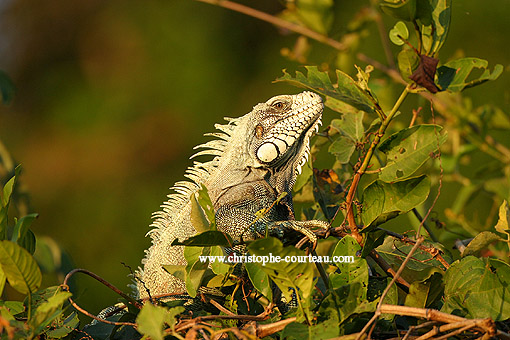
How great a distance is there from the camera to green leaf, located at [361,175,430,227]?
4.72ft

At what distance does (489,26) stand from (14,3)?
550 centimetres

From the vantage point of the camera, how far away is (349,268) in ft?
4.82

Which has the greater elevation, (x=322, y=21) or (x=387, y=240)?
(x=322, y=21)

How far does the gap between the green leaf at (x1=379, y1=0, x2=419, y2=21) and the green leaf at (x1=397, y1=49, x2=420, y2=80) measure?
0.08 meters

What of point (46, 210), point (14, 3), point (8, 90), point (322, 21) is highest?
point (14, 3)

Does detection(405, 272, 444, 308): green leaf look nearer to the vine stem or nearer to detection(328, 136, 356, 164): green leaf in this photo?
the vine stem

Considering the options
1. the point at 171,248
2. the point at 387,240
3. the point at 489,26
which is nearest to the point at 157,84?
the point at 489,26

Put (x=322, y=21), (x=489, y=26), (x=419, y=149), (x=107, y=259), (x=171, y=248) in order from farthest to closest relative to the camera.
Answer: (x=107, y=259) < (x=489, y=26) < (x=322, y=21) < (x=171, y=248) < (x=419, y=149)

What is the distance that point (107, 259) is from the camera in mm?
5898

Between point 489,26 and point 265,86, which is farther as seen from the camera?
point 265,86

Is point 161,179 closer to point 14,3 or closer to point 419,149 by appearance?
point 14,3

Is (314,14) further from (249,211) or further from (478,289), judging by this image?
(478,289)

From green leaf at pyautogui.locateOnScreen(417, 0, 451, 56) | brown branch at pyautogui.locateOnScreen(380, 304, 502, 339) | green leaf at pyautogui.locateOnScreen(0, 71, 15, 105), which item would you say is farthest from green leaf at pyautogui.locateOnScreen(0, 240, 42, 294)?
green leaf at pyautogui.locateOnScreen(0, 71, 15, 105)

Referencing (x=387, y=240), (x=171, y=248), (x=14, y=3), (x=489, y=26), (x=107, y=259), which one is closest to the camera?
(x=387, y=240)
